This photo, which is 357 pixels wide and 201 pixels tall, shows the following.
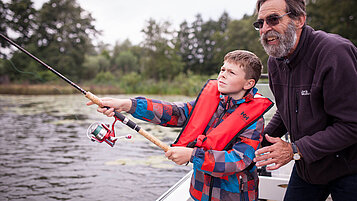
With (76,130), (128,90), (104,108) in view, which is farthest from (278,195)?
(128,90)

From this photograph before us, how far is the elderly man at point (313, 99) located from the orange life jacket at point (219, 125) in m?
0.12

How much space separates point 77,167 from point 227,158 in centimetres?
370

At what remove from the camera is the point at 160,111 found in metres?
1.43

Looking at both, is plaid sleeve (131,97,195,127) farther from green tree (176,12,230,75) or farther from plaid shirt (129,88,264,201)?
green tree (176,12,230,75)

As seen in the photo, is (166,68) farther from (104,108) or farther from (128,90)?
(104,108)

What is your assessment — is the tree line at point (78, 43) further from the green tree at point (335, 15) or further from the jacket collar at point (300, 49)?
the jacket collar at point (300, 49)

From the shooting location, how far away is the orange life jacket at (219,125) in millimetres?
1303

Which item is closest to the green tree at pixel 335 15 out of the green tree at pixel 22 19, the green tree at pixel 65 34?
the green tree at pixel 22 19

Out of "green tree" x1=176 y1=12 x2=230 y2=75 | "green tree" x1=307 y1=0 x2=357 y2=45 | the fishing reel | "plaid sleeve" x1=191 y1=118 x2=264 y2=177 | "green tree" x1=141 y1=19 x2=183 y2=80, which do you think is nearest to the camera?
"plaid sleeve" x1=191 y1=118 x2=264 y2=177

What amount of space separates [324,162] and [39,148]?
17.2 feet

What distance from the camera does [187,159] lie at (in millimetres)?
1227

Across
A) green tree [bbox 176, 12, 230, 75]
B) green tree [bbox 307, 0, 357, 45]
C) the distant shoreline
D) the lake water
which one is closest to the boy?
the lake water

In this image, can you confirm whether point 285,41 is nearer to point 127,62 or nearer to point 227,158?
point 227,158

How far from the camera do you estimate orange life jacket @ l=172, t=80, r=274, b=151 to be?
51.3 inches
